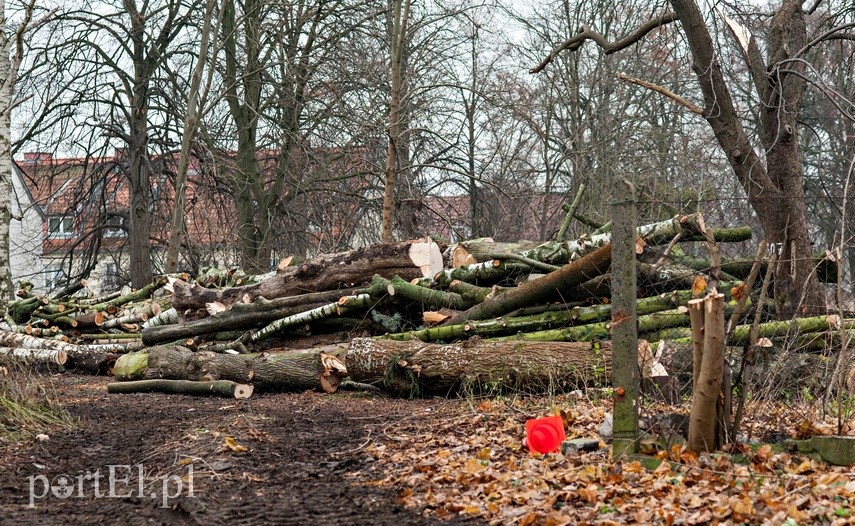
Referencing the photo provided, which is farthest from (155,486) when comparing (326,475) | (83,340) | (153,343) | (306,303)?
(83,340)

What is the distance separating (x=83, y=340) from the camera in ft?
47.4

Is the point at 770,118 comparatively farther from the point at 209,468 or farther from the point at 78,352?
the point at 78,352

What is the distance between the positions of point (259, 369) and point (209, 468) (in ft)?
14.2

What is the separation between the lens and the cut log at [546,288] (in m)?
9.15

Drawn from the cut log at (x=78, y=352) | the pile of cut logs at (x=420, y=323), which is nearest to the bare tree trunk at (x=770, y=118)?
the pile of cut logs at (x=420, y=323)

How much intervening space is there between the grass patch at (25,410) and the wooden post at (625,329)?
4.56m

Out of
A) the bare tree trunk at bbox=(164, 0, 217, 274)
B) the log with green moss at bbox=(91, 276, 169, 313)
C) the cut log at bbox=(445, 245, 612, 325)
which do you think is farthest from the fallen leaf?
the bare tree trunk at bbox=(164, 0, 217, 274)

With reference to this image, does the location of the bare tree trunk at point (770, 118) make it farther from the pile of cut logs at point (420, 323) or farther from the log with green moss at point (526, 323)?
the log with green moss at point (526, 323)

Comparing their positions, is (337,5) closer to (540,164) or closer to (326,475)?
(540,164)

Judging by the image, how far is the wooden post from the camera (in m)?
5.30

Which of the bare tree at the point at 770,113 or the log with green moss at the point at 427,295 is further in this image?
the log with green moss at the point at 427,295

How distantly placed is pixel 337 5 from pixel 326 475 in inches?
565

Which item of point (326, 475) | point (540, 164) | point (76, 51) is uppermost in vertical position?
point (76, 51)

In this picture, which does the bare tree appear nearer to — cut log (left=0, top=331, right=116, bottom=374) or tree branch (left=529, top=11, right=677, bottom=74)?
tree branch (left=529, top=11, right=677, bottom=74)
